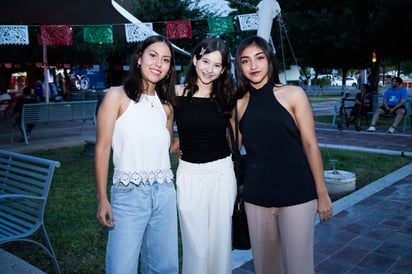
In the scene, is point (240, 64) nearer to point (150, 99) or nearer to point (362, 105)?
point (150, 99)

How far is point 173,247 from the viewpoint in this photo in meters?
2.32

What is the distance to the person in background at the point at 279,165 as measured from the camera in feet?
7.15

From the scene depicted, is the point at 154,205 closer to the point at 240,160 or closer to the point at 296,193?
the point at 240,160

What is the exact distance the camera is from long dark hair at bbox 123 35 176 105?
2201mm

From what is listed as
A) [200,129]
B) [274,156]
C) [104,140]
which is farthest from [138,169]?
[274,156]

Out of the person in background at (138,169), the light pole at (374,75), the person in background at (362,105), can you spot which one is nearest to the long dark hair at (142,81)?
the person in background at (138,169)

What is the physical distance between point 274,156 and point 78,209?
3.31m

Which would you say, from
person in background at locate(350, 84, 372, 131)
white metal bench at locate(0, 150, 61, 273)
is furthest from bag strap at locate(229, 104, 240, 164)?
person in background at locate(350, 84, 372, 131)

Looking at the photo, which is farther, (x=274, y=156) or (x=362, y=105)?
(x=362, y=105)

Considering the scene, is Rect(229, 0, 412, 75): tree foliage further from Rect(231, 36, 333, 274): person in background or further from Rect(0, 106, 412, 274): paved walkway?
Rect(231, 36, 333, 274): person in background

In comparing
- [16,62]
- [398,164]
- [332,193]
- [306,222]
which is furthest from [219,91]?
[16,62]

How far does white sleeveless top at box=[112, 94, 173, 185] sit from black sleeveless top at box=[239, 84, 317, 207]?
1.72ft

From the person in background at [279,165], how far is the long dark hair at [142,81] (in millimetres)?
448

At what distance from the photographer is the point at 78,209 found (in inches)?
187
